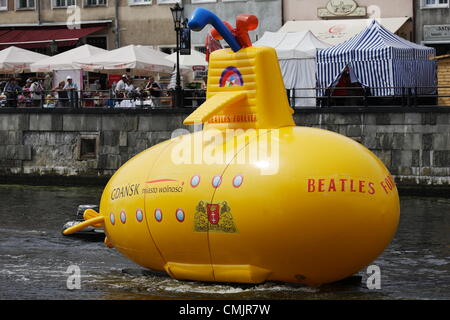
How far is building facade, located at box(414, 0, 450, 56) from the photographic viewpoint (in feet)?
150

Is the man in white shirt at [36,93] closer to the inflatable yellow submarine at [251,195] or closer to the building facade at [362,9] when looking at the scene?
the building facade at [362,9]

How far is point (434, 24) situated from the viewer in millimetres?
46000

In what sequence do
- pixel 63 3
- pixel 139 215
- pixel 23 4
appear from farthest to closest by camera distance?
1. pixel 23 4
2. pixel 63 3
3. pixel 139 215

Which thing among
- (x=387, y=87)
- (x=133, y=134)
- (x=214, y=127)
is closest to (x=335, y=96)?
(x=387, y=87)

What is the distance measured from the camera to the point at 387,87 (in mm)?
33938

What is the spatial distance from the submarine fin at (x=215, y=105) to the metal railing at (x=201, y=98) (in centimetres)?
1593

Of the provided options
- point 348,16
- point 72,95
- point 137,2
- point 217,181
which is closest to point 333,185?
point 217,181

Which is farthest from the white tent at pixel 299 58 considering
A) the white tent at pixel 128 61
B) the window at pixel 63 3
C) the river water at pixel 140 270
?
the window at pixel 63 3

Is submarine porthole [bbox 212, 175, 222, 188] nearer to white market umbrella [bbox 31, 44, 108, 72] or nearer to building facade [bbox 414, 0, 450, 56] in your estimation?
white market umbrella [bbox 31, 44, 108, 72]

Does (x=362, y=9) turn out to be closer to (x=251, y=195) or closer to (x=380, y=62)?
(x=380, y=62)

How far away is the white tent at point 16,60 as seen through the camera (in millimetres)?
44094

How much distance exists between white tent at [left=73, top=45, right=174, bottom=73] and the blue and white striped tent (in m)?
6.06

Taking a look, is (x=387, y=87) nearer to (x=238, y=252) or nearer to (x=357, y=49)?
(x=357, y=49)

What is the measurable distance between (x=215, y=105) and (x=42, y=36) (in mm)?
37305
